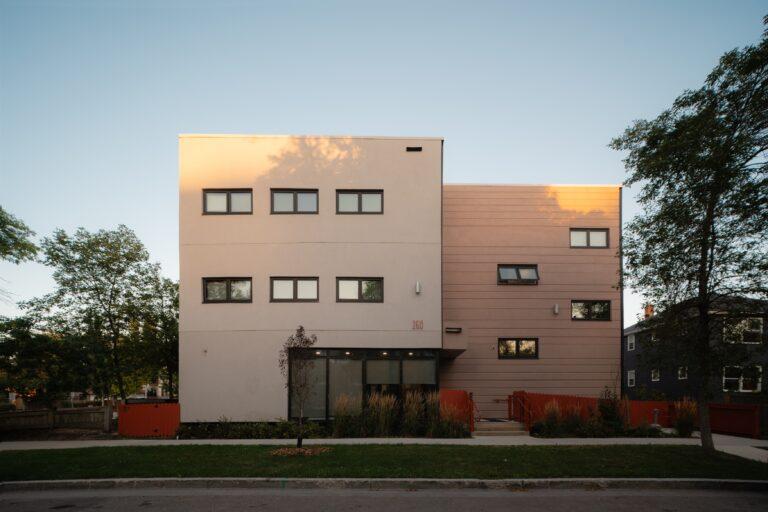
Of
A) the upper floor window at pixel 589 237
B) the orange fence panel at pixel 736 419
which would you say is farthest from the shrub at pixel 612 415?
the upper floor window at pixel 589 237

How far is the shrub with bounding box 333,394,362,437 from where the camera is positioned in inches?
608

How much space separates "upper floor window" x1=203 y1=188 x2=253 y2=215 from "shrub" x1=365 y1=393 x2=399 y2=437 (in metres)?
7.26

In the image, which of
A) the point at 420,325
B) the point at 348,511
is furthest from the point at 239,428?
the point at 348,511

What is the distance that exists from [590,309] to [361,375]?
9.30 metres

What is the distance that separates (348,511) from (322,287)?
32.5 feet

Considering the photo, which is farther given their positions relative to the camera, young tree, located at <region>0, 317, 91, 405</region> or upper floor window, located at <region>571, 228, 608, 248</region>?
upper floor window, located at <region>571, 228, 608, 248</region>

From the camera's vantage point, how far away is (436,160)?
18.1 metres

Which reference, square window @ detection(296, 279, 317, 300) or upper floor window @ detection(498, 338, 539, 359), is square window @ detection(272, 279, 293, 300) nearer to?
square window @ detection(296, 279, 317, 300)

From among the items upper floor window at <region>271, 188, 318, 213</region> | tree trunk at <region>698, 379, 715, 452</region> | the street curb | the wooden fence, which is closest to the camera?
the street curb

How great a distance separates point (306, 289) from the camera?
17609mm

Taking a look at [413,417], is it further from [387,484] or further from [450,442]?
[387,484]

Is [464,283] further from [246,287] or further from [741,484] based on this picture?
[741,484]

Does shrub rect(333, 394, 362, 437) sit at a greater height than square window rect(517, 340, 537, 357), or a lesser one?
lesser

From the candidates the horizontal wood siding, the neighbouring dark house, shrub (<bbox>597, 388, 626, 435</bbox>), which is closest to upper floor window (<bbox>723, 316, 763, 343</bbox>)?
the neighbouring dark house
